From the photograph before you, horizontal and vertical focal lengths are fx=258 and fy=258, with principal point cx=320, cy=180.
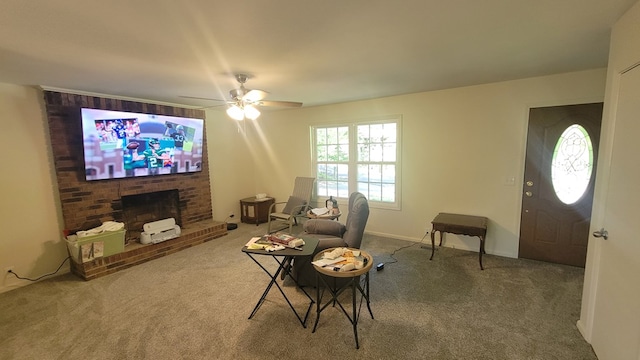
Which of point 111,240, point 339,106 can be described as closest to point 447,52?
point 339,106

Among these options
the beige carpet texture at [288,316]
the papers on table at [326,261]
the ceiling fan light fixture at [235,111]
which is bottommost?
the beige carpet texture at [288,316]

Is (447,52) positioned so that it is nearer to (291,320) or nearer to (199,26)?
(199,26)

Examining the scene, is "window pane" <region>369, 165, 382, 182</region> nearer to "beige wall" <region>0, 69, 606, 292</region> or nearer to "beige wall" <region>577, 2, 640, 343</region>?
"beige wall" <region>0, 69, 606, 292</region>

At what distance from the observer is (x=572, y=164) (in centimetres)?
304

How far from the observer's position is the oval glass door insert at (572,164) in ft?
9.70

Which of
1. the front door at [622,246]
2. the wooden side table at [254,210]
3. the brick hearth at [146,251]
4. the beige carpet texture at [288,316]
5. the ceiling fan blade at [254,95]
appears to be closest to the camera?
the front door at [622,246]

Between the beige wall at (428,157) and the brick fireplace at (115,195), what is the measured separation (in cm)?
16

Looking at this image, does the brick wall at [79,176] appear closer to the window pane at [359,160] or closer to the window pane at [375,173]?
the window pane at [359,160]

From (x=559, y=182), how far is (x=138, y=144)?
5.61 m

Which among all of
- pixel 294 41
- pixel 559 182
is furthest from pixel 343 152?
pixel 559 182

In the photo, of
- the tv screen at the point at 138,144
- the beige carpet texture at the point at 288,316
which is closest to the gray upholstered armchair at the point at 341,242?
the beige carpet texture at the point at 288,316

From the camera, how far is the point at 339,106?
4570 millimetres

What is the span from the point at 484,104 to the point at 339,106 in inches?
86.1

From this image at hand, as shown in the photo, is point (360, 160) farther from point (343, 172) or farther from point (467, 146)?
point (467, 146)
